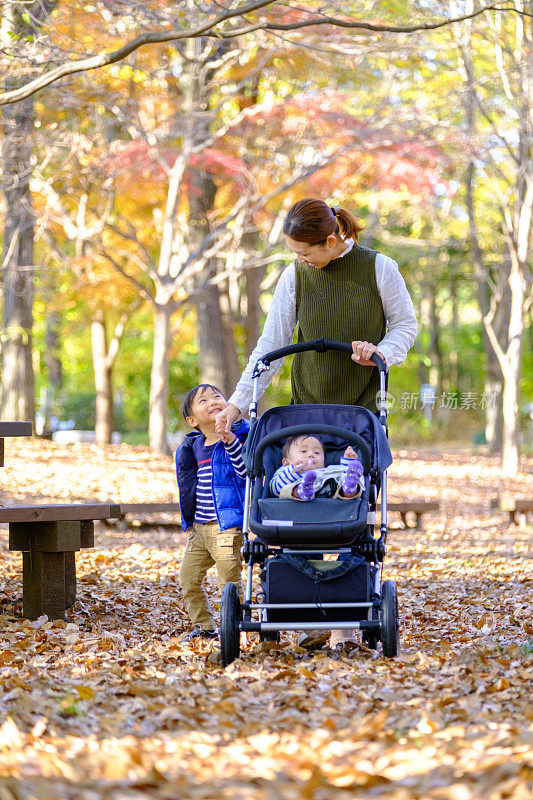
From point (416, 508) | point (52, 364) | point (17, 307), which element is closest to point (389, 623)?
point (416, 508)

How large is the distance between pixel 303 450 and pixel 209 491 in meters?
0.86

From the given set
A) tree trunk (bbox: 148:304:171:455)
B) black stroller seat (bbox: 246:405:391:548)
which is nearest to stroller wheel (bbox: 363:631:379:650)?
black stroller seat (bbox: 246:405:391:548)

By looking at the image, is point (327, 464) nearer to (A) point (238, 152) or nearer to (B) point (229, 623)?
(B) point (229, 623)

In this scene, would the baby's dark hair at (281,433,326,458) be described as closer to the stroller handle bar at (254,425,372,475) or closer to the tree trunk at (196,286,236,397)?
the stroller handle bar at (254,425,372,475)

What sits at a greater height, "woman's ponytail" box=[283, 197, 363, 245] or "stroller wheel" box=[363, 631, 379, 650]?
"woman's ponytail" box=[283, 197, 363, 245]

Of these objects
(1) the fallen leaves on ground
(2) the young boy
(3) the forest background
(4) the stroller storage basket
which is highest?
(3) the forest background

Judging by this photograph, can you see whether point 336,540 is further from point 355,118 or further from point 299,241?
point 355,118

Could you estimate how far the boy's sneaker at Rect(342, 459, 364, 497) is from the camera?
412cm

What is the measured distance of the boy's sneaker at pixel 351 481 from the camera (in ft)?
13.5

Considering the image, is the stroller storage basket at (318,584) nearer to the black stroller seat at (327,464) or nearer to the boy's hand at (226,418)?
the black stroller seat at (327,464)

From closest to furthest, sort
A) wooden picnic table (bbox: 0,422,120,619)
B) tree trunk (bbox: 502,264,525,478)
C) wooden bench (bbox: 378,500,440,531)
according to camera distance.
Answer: wooden picnic table (bbox: 0,422,120,619) < wooden bench (bbox: 378,500,440,531) < tree trunk (bbox: 502,264,525,478)

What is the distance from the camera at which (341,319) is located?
4613mm

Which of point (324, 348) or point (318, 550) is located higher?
point (324, 348)

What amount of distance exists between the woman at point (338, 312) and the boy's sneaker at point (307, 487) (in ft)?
2.03
